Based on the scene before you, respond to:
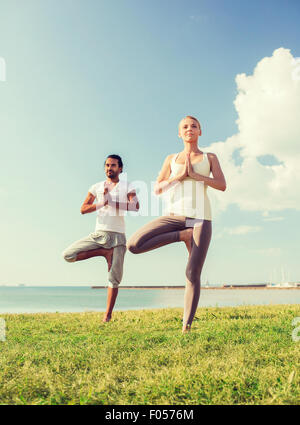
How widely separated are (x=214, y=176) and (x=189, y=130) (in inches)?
37.0

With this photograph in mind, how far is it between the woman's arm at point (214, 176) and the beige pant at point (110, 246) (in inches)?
81.3

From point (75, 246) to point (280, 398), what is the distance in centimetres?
482

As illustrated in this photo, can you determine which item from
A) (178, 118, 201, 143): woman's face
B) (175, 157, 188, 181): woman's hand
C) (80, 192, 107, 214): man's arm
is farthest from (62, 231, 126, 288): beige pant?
(178, 118, 201, 143): woman's face

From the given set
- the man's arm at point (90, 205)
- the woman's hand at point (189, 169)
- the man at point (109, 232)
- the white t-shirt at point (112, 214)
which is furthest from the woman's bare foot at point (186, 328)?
the man's arm at point (90, 205)

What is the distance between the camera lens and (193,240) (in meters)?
5.84

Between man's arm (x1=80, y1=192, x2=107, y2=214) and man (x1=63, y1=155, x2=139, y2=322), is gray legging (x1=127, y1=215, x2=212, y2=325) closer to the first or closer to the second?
man (x1=63, y1=155, x2=139, y2=322)

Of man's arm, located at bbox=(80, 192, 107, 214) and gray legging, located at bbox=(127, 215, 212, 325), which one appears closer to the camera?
gray legging, located at bbox=(127, 215, 212, 325)

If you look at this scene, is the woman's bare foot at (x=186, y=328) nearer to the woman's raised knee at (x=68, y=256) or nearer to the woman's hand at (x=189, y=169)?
the woman's hand at (x=189, y=169)

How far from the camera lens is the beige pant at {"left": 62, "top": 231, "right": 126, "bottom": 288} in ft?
22.6

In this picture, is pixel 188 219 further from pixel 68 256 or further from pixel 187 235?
pixel 68 256

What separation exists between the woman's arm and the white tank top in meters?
0.11

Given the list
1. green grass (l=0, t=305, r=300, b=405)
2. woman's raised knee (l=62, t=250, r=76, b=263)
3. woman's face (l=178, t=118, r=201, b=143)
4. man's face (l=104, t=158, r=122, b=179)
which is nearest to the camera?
green grass (l=0, t=305, r=300, b=405)
